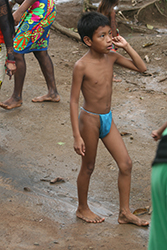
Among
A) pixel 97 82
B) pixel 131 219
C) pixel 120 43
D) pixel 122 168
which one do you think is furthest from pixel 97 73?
pixel 131 219

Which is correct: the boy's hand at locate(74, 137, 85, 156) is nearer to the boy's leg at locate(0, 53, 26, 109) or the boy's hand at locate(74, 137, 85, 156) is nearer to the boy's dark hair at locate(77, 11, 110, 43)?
the boy's dark hair at locate(77, 11, 110, 43)

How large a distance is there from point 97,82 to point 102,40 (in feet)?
1.07

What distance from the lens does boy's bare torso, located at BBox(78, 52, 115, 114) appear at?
8.56 ft

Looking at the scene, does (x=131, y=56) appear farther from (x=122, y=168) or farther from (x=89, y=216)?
(x=89, y=216)

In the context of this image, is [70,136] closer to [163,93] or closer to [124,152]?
[124,152]

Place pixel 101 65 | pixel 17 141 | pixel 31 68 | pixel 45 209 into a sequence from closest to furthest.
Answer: pixel 101 65, pixel 45 209, pixel 17 141, pixel 31 68

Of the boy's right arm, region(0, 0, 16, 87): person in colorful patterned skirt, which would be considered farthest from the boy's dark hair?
region(0, 0, 16, 87): person in colorful patterned skirt

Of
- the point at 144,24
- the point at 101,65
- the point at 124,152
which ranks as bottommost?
the point at 144,24

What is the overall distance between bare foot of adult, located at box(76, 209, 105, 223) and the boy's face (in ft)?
4.53

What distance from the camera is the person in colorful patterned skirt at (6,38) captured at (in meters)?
3.50

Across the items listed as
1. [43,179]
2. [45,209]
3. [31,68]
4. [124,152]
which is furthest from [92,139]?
[31,68]

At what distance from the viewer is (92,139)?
2.70 m

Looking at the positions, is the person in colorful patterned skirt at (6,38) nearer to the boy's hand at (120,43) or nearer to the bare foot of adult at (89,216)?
the boy's hand at (120,43)

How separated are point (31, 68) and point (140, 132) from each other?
2748 mm
